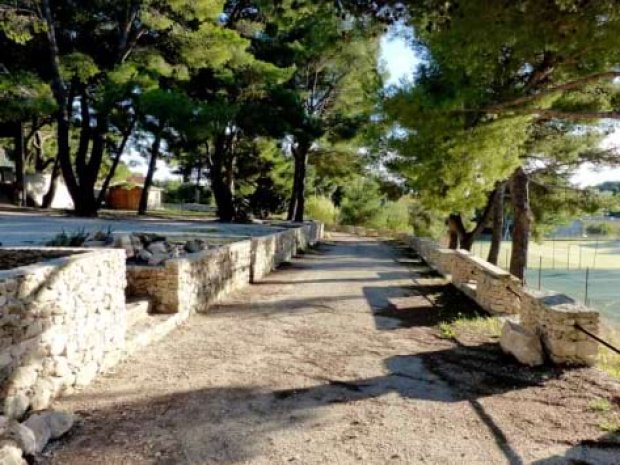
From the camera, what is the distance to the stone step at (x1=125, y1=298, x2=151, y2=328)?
18.9 feet

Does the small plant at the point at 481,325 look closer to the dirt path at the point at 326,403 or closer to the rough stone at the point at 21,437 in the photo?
the dirt path at the point at 326,403

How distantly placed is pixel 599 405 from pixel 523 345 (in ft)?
3.82

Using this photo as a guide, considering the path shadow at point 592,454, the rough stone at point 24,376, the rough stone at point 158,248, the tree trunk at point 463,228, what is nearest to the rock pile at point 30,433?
the rough stone at point 24,376

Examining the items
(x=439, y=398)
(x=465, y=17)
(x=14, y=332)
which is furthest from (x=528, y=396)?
(x=14, y=332)

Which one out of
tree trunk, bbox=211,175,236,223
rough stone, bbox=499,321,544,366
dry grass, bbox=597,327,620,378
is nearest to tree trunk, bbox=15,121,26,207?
tree trunk, bbox=211,175,236,223

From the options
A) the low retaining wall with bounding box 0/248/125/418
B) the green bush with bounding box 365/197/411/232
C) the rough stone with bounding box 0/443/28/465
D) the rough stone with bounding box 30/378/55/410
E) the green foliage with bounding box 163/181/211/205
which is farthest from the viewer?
the green foliage with bounding box 163/181/211/205

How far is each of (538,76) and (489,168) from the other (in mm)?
1442

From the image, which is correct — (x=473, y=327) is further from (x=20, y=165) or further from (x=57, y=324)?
(x=20, y=165)

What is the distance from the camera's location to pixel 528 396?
14.8ft

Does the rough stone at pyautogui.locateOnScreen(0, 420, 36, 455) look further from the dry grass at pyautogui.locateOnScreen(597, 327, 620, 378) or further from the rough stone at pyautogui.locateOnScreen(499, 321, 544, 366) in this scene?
the dry grass at pyautogui.locateOnScreen(597, 327, 620, 378)

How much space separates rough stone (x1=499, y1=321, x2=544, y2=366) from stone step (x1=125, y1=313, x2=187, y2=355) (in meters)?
3.92

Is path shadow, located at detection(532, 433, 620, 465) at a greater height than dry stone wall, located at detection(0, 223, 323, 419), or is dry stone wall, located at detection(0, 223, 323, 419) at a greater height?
dry stone wall, located at detection(0, 223, 323, 419)

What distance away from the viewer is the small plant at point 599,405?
4.18 metres

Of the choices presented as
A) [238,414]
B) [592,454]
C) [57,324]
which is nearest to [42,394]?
[57,324]
